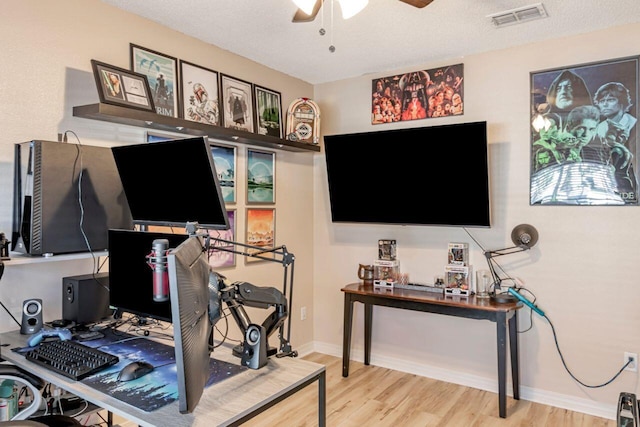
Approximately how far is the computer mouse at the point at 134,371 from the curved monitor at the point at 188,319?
352mm

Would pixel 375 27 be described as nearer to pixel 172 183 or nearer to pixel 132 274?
pixel 172 183

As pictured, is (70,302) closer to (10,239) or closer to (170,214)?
(10,239)

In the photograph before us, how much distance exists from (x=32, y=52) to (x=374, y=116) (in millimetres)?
2520

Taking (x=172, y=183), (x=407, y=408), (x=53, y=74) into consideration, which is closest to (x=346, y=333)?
(x=407, y=408)

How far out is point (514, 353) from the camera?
121 inches

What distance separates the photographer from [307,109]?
3.80 m

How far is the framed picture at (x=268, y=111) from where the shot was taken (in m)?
3.56

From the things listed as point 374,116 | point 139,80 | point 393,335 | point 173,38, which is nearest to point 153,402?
point 139,80

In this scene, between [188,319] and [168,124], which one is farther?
[168,124]

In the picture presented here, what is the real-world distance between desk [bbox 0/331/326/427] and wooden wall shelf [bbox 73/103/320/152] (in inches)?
47.4

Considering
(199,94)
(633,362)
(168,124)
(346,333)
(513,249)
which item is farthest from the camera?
(346,333)

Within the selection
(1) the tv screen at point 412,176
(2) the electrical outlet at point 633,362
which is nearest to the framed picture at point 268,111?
(1) the tv screen at point 412,176

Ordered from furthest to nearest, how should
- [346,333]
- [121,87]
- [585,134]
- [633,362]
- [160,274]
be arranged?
[346,333] → [585,134] → [633,362] → [121,87] → [160,274]

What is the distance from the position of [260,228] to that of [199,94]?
1.15 meters
